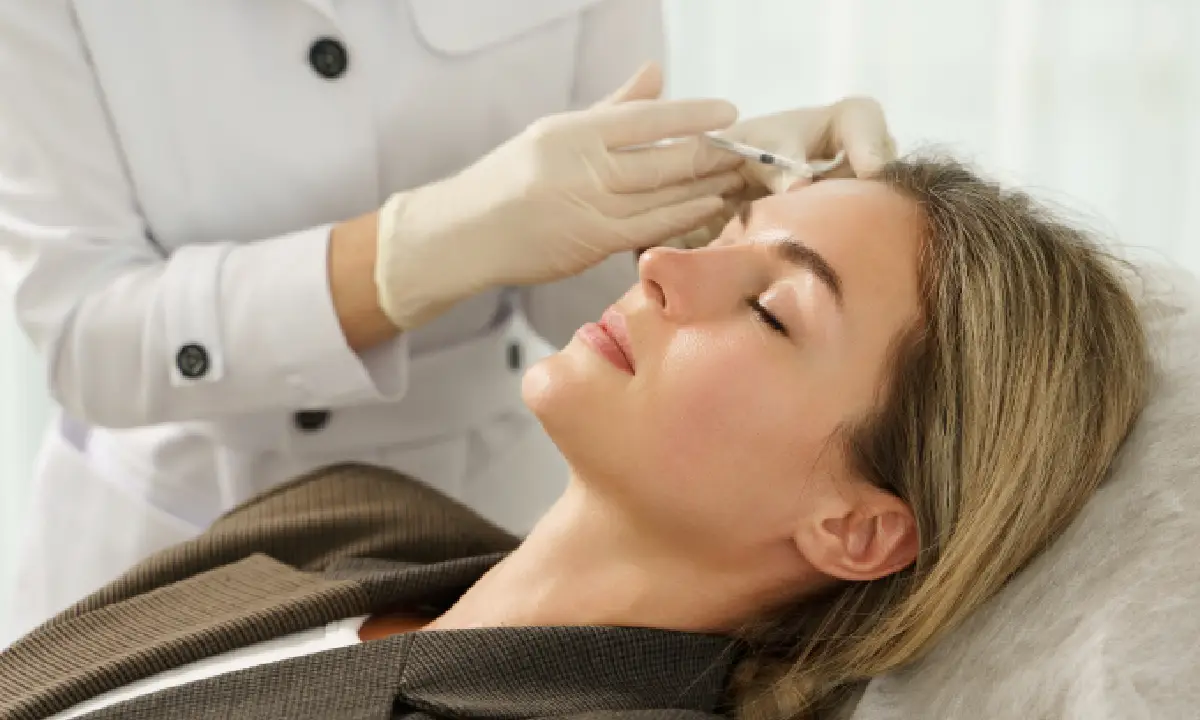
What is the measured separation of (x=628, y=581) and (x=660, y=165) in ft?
1.51

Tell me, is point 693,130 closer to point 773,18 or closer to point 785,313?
point 785,313

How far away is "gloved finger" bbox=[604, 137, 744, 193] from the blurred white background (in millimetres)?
927

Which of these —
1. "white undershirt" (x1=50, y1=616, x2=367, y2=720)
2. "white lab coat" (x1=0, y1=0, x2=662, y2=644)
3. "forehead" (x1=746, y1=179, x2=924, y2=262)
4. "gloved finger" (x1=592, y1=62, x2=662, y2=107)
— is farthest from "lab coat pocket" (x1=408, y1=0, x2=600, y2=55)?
"white undershirt" (x1=50, y1=616, x2=367, y2=720)

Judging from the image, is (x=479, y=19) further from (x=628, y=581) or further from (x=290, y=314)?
(x=628, y=581)

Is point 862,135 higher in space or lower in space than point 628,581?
higher

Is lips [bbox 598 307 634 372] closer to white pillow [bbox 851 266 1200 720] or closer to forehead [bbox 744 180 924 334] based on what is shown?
forehead [bbox 744 180 924 334]

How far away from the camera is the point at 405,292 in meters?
1.49

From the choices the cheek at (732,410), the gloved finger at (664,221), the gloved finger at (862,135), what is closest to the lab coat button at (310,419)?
the gloved finger at (664,221)

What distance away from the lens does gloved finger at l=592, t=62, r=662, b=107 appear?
4.88ft

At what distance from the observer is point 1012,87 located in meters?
2.38

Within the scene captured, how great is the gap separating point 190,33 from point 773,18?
4.30 feet

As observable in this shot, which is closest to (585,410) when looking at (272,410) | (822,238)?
(822,238)

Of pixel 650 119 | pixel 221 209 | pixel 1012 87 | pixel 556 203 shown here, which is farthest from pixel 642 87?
pixel 1012 87

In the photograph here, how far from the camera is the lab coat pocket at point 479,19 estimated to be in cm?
153
